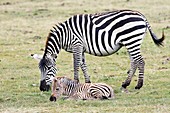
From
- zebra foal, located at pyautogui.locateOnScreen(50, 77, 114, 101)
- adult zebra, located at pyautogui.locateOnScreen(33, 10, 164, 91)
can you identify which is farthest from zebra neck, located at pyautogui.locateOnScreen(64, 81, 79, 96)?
adult zebra, located at pyautogui.locateOnScreen(33, 10, 164, 91)

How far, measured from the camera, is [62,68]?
16.4m

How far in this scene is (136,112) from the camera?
952cm

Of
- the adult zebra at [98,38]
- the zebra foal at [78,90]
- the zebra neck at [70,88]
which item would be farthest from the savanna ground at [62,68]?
the adult zebra at [98,38]

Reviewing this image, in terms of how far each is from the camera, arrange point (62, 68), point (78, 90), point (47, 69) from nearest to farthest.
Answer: point (78, 90)
point (47, 69)
point (62, 68)

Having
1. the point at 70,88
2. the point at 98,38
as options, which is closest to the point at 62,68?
the point at 98,38

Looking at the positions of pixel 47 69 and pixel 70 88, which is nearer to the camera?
pixel 70 88

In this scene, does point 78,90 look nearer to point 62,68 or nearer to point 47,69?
point 47,69

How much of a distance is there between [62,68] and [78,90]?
506cm

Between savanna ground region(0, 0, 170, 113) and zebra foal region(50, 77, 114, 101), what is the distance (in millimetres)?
234

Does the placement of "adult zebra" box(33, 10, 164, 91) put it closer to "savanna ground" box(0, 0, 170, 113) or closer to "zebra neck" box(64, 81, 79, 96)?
"savanna ground" box(0, 0, 170, 113)

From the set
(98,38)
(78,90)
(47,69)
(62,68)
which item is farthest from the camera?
(62,68)

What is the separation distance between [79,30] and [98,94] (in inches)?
97.7

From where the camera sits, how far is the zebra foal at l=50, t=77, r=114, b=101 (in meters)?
11.2

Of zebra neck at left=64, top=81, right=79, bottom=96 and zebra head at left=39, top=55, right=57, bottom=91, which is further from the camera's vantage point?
zebra head at left=39, top=55, right=57, bottom=91
